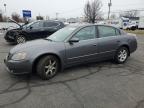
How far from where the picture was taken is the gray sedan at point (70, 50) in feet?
14.5

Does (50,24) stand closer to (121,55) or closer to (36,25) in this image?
(36,25)

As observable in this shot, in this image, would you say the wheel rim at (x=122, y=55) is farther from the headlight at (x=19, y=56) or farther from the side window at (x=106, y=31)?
the headlight at (x=19, y=56)

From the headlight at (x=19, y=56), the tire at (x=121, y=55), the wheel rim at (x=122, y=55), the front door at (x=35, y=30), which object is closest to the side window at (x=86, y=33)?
the tire at (x=121, y=55)

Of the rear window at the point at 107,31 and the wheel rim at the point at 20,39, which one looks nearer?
the rear window at the point at 107,31

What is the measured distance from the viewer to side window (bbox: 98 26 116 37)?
18.9 ft

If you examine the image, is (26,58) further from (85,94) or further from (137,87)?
(137,87)

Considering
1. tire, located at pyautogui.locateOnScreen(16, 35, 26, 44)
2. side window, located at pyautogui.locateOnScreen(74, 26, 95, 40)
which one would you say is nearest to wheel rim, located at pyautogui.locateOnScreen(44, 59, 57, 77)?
side window, located at pyautogui.locateOnScreen(74, 26, 95, 40)

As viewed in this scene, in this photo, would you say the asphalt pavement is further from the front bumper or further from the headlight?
the headlight

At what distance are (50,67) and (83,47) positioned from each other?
3.95 feet

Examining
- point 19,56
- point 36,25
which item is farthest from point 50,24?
point 19,56

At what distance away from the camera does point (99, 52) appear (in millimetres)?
5645

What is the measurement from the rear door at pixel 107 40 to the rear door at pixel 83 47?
0.25 m

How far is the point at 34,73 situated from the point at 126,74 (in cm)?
276

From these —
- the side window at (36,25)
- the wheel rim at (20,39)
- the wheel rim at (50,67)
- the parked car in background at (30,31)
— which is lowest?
the wheel rim at (50,67)
